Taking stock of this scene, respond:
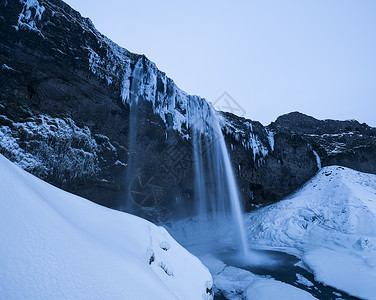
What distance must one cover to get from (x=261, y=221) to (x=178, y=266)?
50.1 feet

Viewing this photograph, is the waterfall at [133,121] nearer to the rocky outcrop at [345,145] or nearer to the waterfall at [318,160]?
the rocky outcrop at [345,145]

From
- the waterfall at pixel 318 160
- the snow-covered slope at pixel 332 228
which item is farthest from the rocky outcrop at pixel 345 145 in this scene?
the snow-covered slope at pixel 332 228

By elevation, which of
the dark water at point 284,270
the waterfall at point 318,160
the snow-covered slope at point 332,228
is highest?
the waterfall at point 318,160

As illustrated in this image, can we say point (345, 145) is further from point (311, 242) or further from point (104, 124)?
point (104, 124)

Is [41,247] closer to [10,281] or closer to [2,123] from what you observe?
[10,281]

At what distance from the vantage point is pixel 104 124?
1418cm

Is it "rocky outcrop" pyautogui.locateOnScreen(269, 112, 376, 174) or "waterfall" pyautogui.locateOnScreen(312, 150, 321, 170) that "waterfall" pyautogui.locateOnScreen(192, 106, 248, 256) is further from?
"waterfall" pyautogui.locateOnScreen(312, 150, 321, 170)

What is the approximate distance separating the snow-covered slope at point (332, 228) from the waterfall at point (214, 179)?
2.09 metres

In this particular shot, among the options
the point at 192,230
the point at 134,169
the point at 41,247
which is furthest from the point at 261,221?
the point at 41,247

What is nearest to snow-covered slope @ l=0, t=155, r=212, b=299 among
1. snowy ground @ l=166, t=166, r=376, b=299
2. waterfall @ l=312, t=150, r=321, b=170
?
snowy ground @ l=166, t=166, r=376, b=299

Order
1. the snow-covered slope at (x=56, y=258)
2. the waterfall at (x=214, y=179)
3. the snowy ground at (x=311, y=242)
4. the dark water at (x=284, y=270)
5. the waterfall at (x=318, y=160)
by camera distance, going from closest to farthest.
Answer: the snow-covered slope at (x=56, y=258), the dark water at (x=284, y=270), the snowy ground at (x=311, y=242), the waterfall at (x=214, y=179), the waterfall at (x=318, y=160)

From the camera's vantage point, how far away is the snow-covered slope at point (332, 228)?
8211 millimetres

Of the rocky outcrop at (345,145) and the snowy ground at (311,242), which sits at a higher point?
the rocky outcrop at (345,145)

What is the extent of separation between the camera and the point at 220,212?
72.0 ft
